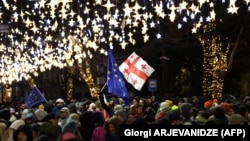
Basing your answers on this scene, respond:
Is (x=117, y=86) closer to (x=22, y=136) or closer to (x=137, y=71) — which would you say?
(x=137, y=71)

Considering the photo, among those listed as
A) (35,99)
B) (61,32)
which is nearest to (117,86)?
(35,99)

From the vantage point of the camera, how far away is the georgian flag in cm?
2038

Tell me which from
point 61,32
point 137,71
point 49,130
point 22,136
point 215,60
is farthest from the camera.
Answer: point 61,32

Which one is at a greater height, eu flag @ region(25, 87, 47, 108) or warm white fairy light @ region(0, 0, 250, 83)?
warm white fairy light @ region(0, 0, 250, 83)

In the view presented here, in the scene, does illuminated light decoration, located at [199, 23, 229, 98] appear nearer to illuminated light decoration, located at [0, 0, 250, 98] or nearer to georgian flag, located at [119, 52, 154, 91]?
illuminated light decoration, located at [0, 0, 250, 98]

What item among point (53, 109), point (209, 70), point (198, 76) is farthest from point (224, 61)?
point (53, 109)

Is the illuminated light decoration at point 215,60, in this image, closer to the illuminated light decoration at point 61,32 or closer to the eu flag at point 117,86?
the illuminated light decoration at point 61,32

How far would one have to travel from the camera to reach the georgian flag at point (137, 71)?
66.8 feet

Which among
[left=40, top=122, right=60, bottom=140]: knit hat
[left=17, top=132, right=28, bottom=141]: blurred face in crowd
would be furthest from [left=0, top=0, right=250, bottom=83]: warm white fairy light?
[left=17, top=132, right=28, bottom=141]: blurred face in crowd

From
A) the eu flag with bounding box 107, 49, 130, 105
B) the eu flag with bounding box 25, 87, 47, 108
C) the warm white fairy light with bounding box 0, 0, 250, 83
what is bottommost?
the eu flag with bounding box 25, 87, 47, 108

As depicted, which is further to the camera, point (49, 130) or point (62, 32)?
point (62, 32)

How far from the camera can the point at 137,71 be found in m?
20.6

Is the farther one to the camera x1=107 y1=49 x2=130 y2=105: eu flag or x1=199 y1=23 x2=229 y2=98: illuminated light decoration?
x1=199 y1=23 x2=229 y2=98: illuminated light decoration

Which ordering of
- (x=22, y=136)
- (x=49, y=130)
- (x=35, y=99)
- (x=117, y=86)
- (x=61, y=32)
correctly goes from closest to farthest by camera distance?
(x=22, y=136)
(x=49, y=130)
(x=117, y=86)
(x=35, y=99)
(x=61, y=32)
